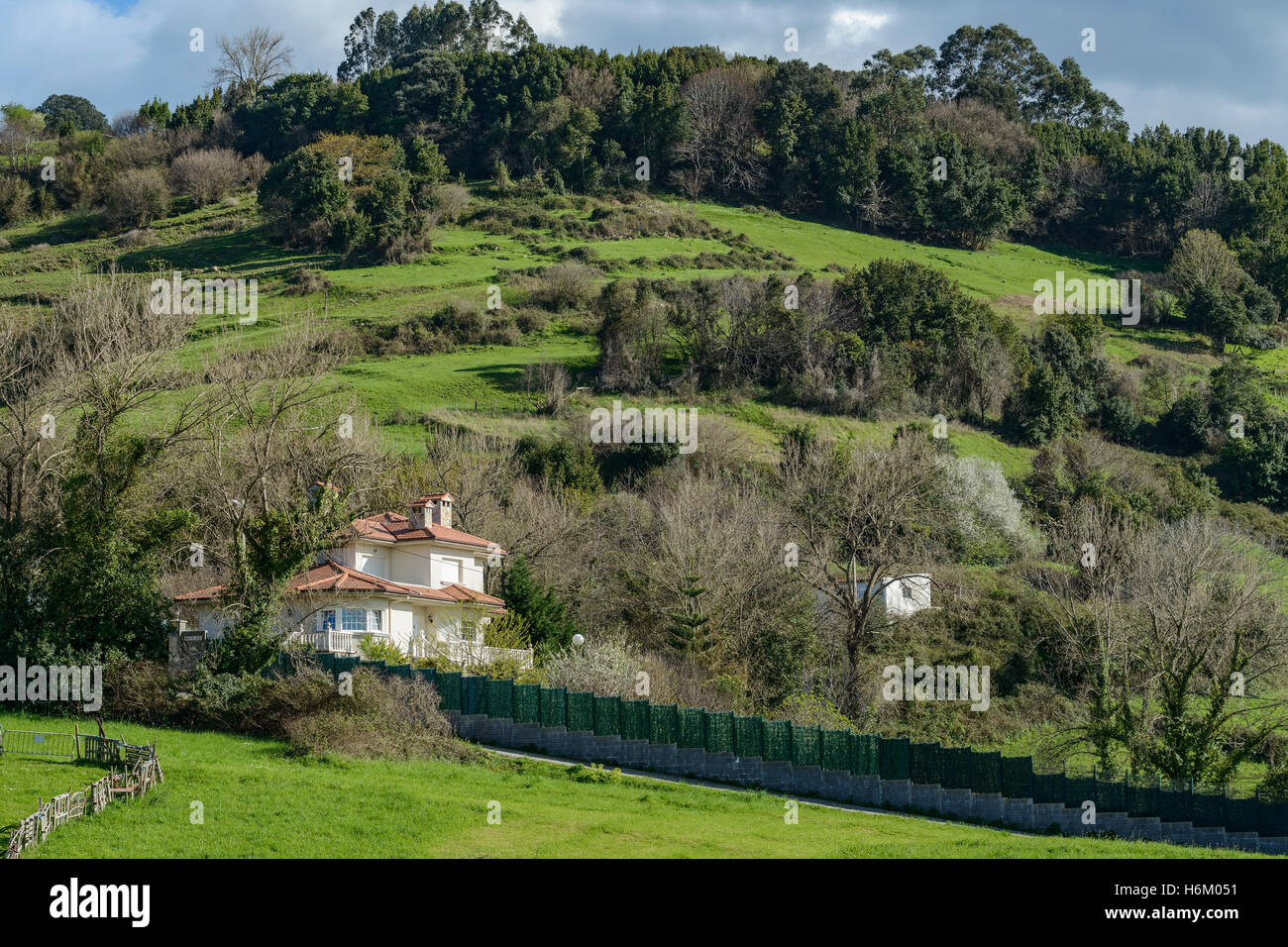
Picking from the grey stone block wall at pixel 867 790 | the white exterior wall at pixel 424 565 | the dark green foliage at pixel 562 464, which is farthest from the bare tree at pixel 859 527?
the white exterior wall at pixel 424 565

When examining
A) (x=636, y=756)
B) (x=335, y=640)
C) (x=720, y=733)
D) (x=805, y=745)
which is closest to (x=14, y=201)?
(x=335, y=640)

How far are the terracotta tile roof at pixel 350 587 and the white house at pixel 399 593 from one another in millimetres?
34

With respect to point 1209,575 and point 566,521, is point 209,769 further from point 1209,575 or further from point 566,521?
point 1209,575

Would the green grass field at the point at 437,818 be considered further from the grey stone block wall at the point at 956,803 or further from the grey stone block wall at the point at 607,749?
the grey stone block wall at the point at 607,749

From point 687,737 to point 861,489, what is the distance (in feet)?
66.1

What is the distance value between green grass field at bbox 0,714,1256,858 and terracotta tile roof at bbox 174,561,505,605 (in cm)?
863

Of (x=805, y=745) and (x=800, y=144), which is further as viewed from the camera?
(x=800, y=144)

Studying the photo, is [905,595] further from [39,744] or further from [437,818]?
[39,744]

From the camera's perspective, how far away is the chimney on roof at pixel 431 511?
47.6 m

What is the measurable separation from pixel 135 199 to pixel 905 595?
286 feet

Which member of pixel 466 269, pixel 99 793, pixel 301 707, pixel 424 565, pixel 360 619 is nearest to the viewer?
pixel 99 793

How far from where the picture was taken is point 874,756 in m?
34.7

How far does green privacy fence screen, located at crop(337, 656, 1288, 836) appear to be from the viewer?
111ft

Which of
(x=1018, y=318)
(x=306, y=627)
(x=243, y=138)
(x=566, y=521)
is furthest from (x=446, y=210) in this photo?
(x=306, y=627)
